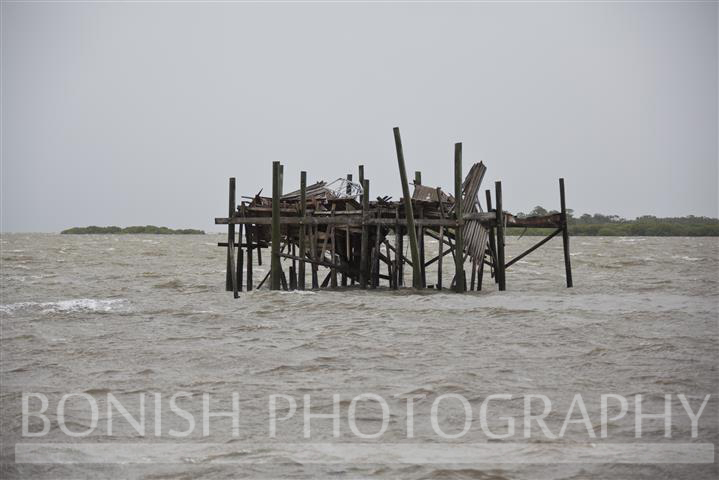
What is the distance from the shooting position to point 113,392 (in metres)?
8.31

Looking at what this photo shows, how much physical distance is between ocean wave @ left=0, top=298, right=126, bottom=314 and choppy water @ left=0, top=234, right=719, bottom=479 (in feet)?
0.15

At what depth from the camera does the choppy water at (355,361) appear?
631cm

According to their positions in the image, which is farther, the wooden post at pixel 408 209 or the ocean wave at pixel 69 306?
the wooden post at pixel 408 209

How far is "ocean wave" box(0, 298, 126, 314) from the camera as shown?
1555cm

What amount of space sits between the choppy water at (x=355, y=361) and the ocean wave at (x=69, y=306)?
45 millimetres

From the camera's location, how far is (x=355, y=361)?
9.85 metres

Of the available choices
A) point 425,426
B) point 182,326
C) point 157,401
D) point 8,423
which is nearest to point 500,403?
point 425,426

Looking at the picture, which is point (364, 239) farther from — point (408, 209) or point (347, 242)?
point (408, 209)

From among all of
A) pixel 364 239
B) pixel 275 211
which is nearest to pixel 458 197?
pixel 364 239

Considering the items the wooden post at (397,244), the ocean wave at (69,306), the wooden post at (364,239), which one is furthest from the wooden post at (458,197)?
the ocean wave at (69,306)

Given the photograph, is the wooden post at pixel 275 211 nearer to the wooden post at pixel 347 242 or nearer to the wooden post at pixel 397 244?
the wooden post at pixel 347 242

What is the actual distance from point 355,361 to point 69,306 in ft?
29.2

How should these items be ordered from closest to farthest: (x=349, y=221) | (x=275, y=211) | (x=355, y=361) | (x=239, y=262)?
(x=355, y=361), (x=275, y=211), (x=349, y=221), (x=239, y=262)

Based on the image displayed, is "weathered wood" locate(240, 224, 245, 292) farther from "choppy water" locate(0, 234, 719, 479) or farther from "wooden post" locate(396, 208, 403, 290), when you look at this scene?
"wooden post" locate(396, 208, 403, 290)
